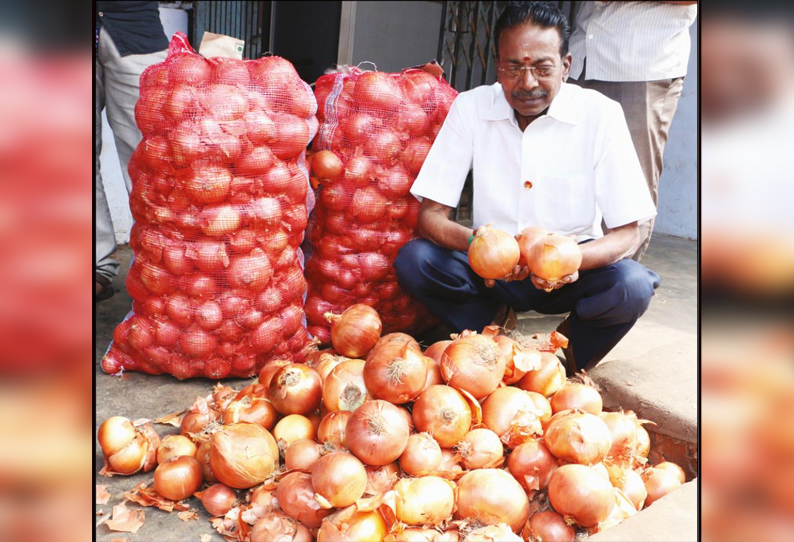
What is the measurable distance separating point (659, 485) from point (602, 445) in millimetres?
304

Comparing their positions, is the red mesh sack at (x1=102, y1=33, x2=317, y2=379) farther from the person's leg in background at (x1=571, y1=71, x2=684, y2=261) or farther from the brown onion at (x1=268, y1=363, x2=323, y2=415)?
the person's leg in background at (x1=571, y1=71, x2=684, y2=261)

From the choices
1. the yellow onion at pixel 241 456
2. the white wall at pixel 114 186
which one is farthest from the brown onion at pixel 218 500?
the white wall at pixel 114 186

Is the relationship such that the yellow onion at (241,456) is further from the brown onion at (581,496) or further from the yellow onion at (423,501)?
the brown onion at (581,496)

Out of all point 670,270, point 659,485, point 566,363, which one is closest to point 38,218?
point 659,485

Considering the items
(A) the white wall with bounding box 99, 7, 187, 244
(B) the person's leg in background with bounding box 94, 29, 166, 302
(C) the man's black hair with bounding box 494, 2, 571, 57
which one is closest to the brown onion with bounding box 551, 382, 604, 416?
(C) the man's black hair with bounding box 494, 2, 571, 57

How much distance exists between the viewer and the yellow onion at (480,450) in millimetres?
1686

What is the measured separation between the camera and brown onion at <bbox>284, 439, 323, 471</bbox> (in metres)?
1.69

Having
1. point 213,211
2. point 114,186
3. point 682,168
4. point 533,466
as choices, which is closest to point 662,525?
point 533,466

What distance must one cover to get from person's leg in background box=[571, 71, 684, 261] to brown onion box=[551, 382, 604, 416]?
136 cm

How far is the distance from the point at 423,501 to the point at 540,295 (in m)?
1.16

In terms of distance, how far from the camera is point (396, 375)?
67.7 inches

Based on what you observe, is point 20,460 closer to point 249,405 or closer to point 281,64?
point 249,405

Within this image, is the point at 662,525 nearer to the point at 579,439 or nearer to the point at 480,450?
the point at 579,439

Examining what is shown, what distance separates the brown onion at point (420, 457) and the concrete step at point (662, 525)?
40 centimetres
